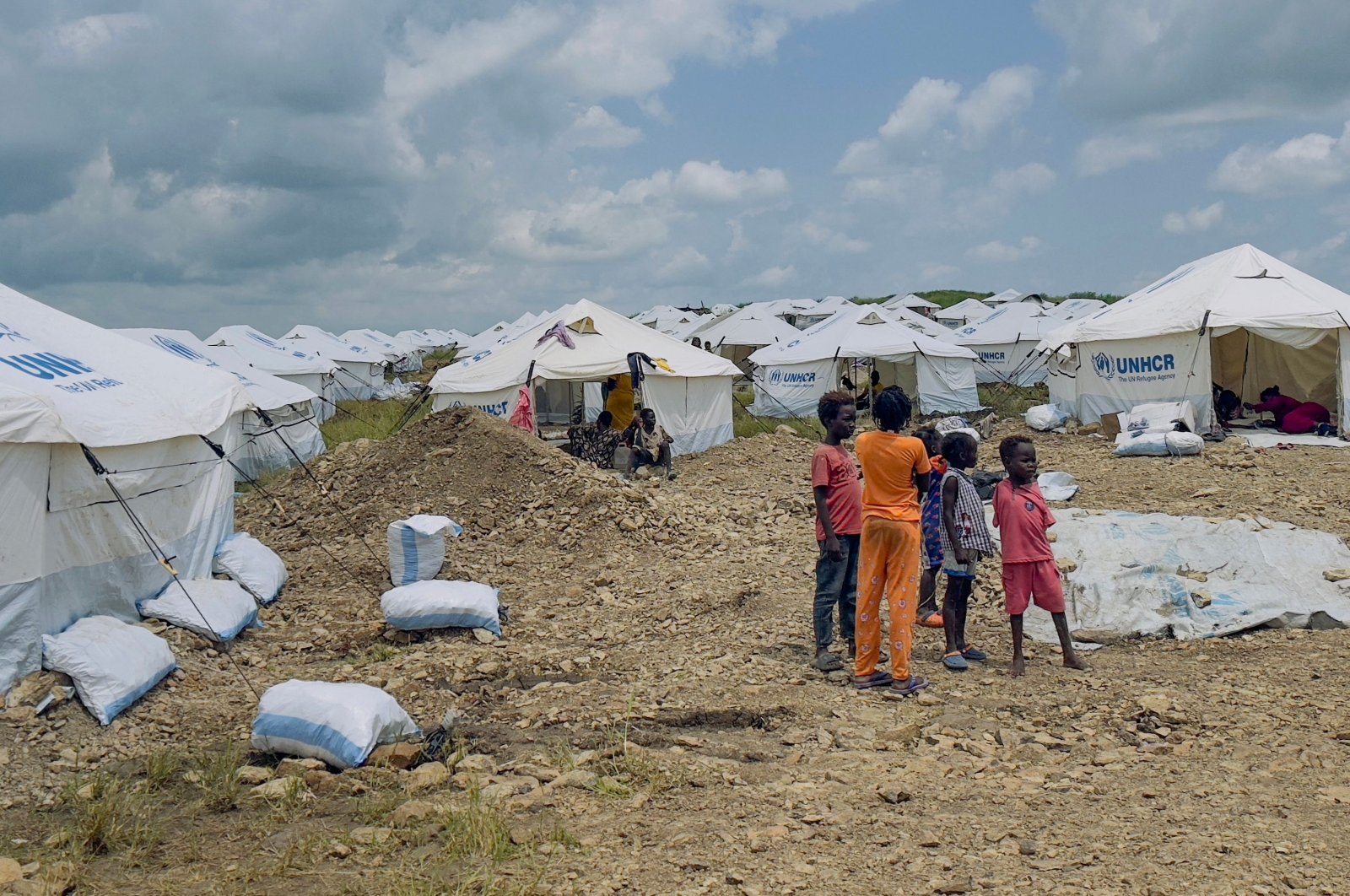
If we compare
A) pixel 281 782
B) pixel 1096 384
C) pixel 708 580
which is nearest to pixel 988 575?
pixel 708 580

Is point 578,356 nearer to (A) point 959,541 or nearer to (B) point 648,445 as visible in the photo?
(B) point 648,445

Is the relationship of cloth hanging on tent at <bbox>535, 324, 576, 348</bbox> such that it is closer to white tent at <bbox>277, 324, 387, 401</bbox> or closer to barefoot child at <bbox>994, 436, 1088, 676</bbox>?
barefoot child at <bbox>994, 436, 1088, 676</bbox>

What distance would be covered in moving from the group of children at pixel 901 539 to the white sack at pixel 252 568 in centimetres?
473

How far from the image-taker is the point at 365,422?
920 inches

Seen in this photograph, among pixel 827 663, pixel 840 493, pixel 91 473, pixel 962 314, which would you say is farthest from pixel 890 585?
pixel 962 314

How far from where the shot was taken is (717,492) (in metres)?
13.1

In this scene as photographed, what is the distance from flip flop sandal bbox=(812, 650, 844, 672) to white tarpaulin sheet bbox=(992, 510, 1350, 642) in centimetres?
133

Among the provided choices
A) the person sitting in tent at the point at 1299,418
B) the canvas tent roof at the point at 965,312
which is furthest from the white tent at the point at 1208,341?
the canvas tent roof at the point at 965,312

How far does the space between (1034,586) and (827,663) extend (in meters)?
1.15

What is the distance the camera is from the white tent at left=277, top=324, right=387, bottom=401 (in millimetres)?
34375

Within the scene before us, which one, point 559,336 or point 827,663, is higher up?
point 559,336

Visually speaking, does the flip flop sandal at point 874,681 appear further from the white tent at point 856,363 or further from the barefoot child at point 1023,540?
the white tent at point 856,363

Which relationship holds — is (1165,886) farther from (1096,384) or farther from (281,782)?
(1096,384)

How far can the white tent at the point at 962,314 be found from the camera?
44625mm
